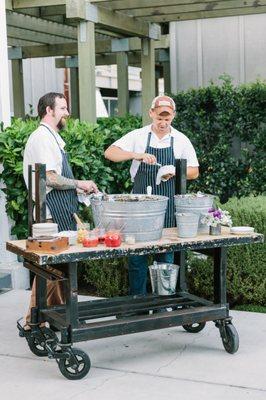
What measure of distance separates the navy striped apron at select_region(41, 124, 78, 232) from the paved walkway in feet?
2.88

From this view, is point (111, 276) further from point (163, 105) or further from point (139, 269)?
point (163, 105)

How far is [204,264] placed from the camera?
6117 mm

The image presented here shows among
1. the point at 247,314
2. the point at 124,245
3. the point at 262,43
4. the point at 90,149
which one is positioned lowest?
the point at 247,314

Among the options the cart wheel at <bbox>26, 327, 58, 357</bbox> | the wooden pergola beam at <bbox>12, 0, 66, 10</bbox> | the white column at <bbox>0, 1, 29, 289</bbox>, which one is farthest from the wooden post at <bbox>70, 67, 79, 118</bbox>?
the cart wheel at <bbox>26, 327, 58, 357</bbox>

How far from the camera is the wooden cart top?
4141mm

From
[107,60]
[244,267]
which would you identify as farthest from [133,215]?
[107,60]

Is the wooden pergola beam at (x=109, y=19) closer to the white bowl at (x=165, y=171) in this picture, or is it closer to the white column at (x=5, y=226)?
the white column at (x=5, y=226)

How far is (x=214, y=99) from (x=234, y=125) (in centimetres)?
44

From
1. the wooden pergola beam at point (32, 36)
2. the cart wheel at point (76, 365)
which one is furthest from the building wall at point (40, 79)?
the cart wheel at point (76, 365)

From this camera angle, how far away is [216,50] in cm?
1224

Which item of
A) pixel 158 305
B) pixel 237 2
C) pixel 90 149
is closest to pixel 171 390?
pixel 158 305

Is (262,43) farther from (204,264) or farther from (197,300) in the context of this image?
(197,300)

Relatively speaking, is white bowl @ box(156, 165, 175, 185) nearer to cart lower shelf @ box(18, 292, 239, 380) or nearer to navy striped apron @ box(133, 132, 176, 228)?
navy striped apron @ box(133, 132, 176, 228)

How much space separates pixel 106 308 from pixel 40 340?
1.61 ft
